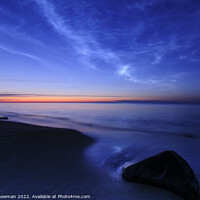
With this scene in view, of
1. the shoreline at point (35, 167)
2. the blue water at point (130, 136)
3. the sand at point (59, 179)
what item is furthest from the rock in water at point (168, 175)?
the shoreline at point (35, 167)

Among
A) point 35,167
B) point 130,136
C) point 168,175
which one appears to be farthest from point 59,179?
point 130,136

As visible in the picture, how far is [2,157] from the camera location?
13.3 ft

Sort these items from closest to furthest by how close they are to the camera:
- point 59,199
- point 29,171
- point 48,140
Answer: point 59,199 → point 29,171 → point 48,140

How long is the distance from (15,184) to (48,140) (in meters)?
3.45

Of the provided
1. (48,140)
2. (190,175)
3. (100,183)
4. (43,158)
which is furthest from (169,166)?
(48,140)

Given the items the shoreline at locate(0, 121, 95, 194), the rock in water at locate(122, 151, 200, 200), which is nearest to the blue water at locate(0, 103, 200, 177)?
the rock in water at locate(122, 151, 200, 200)

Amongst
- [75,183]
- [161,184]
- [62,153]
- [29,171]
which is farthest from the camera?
[62,153]

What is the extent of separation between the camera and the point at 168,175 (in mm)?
2725

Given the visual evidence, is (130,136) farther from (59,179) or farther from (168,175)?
(59,179)

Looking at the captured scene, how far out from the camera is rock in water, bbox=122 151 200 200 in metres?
2.48

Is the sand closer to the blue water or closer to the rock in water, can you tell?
the rock in water

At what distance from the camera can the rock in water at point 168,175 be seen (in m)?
2.48

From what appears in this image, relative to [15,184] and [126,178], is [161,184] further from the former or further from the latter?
[15,184]

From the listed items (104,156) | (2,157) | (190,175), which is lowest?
(104,156)
